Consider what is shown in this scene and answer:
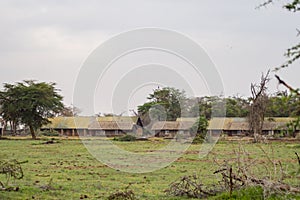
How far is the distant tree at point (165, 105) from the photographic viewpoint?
249 ft

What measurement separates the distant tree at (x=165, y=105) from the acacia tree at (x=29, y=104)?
19.5 metres

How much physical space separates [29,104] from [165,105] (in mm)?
27357

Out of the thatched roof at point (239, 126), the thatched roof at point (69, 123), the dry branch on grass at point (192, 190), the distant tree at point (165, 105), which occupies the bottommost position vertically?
the dry branch on grass at point (192, 190)

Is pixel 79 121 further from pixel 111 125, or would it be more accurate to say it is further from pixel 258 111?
pixel 258 111

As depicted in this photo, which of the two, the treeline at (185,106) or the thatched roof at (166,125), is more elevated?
the treeline at (185,106)

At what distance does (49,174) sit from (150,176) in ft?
12.9

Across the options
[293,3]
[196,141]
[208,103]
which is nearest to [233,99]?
[208,103]

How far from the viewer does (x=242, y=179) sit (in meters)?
9.58

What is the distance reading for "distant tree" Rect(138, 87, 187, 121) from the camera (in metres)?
75.9

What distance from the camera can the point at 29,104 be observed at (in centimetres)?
5584

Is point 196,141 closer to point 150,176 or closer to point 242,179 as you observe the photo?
point 150,176

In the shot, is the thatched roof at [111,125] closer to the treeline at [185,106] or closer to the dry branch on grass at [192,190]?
the treeline at [185,106]

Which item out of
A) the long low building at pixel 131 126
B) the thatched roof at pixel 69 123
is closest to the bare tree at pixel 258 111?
the long low building at pixel 131 126

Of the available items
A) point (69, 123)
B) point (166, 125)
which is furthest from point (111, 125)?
point (69, 123)
